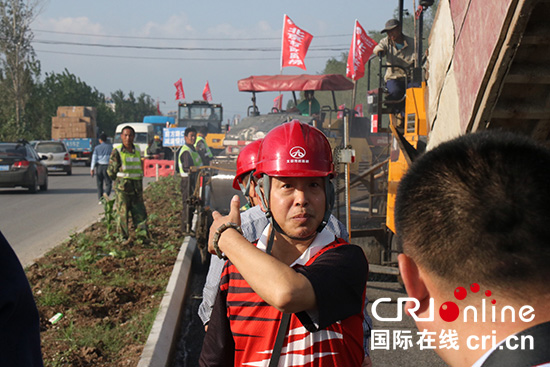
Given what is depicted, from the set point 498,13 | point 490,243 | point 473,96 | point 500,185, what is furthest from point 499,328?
point 473,96

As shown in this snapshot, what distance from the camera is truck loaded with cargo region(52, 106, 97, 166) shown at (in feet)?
131

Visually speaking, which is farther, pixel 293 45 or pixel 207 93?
pixel 207 93

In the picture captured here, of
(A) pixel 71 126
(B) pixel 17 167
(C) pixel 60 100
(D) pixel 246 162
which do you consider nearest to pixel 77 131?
(A) pixel 71 126

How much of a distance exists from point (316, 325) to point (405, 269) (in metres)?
0.73

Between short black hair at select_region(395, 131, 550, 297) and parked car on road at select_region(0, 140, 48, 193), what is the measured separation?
20766 millimetres

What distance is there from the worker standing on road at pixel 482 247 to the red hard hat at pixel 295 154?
3.29ft

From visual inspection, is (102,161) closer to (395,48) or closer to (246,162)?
(395,48)

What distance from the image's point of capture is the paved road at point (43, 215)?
11086 mm

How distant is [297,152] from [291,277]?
2.09 feet

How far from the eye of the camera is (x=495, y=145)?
1229mm

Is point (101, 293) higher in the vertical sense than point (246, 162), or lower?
lower

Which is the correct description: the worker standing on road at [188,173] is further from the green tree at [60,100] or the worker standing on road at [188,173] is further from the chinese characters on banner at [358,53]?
the green tree at [60,100]

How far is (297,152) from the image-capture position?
2.31m

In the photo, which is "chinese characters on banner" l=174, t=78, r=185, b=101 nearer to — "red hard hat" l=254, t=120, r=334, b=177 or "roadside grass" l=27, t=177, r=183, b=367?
"roadside grass" l=27, t=177, r=183, b=367
